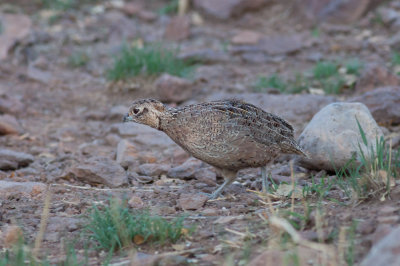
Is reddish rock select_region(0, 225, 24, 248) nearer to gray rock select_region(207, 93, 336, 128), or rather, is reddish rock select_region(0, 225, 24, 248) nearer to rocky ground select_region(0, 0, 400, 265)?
rocky ground select_region(0, 0, 400, 265)

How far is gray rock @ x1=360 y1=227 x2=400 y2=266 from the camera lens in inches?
128

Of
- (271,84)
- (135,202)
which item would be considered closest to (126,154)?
(135,202)

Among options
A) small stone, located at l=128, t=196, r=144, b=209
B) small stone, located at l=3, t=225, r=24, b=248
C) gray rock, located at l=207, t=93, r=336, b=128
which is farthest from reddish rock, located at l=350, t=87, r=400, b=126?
small stone, located at l=3, t=225, r=24, b=248

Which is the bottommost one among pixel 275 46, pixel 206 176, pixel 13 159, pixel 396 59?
pixel 206 176

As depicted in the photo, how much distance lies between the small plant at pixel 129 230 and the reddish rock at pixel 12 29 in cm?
759

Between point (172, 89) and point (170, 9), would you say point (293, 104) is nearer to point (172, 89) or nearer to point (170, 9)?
point (172, 89)

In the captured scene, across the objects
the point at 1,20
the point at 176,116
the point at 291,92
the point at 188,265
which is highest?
the point at 1,20

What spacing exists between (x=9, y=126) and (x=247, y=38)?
529 cm

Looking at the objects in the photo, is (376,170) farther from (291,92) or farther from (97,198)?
(291,92)

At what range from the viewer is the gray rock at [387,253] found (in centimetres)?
324

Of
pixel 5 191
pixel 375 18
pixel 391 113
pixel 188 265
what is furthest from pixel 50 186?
pixel 375 18

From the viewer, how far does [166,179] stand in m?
6.78

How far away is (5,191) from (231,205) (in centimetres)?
219

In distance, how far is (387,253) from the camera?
10.8 ft
